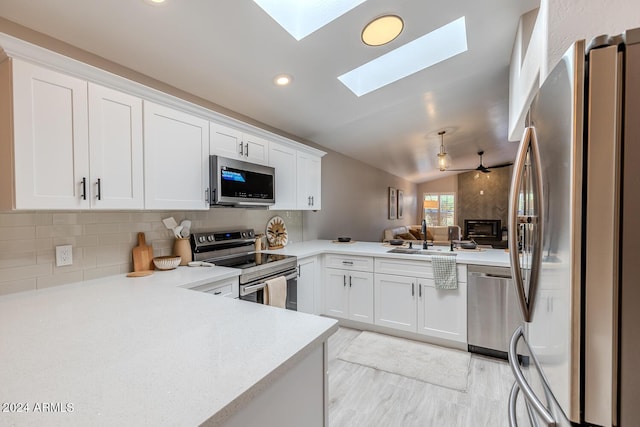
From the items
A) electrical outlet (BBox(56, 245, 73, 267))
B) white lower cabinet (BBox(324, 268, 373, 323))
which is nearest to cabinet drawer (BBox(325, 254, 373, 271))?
white lower cabinet (BBox(324, 268, 373, 323))

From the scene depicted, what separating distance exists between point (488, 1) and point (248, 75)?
183 centimetres

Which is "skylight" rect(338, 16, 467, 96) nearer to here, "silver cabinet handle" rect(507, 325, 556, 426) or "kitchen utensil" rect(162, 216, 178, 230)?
"kitchen utensil" rect(162, 216, 178, 230)

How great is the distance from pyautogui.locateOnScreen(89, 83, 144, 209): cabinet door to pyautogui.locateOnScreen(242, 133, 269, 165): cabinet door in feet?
3.07

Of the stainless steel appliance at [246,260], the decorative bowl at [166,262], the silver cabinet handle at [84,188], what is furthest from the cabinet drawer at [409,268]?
the silver cabinet handle at [84,188]

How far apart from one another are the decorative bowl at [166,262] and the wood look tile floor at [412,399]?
1488 millimetres

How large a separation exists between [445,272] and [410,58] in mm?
2076

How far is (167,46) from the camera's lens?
6.10ft


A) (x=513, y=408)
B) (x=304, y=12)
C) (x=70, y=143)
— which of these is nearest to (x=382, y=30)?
(x=304, y=12)

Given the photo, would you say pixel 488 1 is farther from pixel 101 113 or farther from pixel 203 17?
pixel 101 113

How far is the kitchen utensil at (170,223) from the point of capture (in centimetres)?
→ 221

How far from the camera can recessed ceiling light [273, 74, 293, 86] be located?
2422mm

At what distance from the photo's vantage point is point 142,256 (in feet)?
6.57

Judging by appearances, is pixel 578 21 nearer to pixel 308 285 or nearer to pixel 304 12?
pixel 304 12

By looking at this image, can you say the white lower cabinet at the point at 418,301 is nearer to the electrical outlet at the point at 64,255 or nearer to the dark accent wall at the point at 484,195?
the electrical outlet at the point at 64,255
